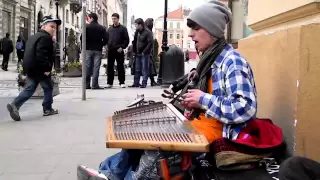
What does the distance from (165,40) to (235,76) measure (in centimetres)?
1194

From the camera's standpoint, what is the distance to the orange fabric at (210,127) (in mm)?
2434

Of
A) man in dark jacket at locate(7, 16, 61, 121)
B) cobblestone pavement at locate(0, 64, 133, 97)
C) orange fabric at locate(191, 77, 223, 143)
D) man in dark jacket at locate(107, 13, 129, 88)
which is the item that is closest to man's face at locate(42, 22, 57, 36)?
man in dark jacket at locate(7, 16, 61, 121)

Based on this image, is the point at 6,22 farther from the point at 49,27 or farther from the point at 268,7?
the point at 268,7

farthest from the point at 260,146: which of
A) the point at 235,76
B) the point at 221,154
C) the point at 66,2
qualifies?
the point at 66,2

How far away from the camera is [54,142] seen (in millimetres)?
5320

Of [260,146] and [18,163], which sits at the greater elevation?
[260,146]

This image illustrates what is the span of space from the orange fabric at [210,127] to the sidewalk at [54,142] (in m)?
→ 1.84

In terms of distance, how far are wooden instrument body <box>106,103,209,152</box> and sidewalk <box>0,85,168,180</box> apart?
169cm

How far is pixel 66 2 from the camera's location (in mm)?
47000

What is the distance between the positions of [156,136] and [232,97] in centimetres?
43

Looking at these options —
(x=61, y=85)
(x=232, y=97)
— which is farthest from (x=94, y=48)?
(x=232, y=97)

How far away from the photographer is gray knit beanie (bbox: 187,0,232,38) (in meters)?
2.54

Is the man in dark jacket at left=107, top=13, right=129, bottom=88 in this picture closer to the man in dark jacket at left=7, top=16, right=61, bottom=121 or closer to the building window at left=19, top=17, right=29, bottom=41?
the man in dark jacket at left=7, top=16, right=61, bottom=121

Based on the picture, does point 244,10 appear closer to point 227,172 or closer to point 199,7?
point 199,7
